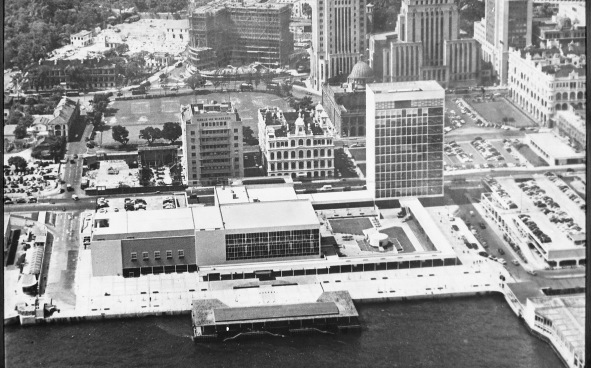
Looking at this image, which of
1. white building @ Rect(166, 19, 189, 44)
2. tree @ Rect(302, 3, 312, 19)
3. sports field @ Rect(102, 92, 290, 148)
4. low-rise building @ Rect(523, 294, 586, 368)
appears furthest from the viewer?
tree @ Rect(302, 3, 312, 19)

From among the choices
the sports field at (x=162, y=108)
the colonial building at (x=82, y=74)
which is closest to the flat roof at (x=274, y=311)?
the sports field at (x=162, y=108)

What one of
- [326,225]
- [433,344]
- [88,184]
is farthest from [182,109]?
[433,344]

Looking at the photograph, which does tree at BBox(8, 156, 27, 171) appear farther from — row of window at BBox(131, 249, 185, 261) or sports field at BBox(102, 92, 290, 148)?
row of window at BBox(131, 249, 185, 261)

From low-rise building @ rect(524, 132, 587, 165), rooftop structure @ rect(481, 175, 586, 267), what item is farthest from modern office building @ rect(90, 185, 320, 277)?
low-rise building @ rect(524, 132, 587, 165)

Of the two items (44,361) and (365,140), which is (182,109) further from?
(44,361)

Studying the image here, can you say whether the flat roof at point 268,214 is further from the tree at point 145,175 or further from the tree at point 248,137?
the tree at point 145,175

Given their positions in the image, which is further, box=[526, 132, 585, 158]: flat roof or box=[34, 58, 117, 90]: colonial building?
box=[34, 58, 117, 90]: colonial building
